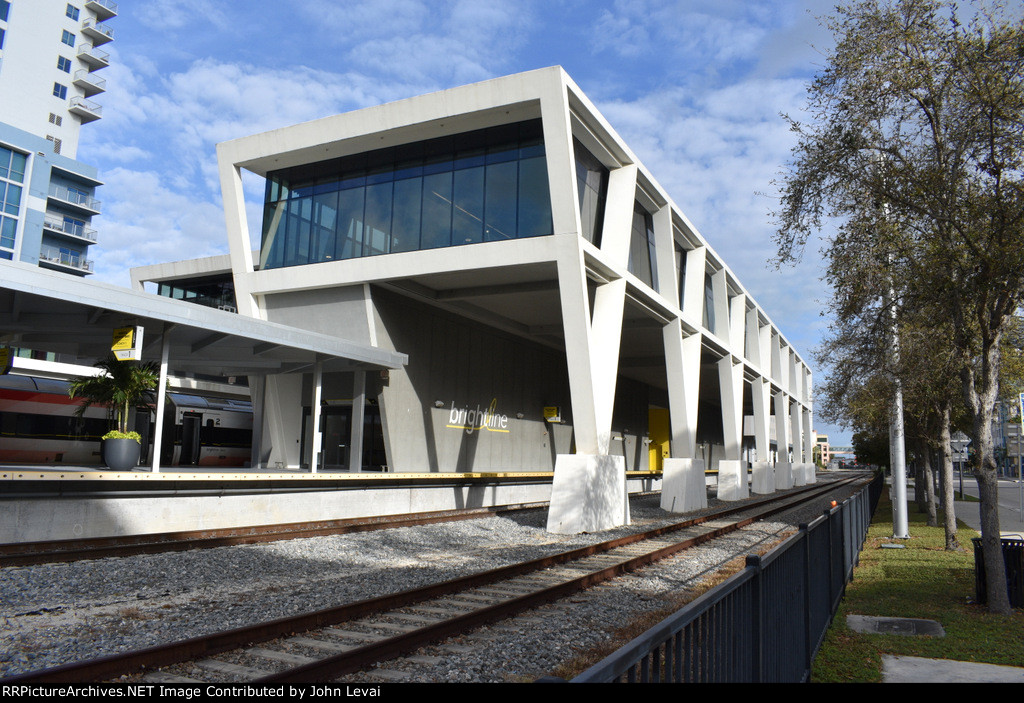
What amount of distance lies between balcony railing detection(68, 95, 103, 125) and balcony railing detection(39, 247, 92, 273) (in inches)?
578

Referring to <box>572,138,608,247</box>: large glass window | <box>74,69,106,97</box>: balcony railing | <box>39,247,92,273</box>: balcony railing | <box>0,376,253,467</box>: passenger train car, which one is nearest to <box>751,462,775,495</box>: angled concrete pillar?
<box>572,138,608,247</box>: large glass window

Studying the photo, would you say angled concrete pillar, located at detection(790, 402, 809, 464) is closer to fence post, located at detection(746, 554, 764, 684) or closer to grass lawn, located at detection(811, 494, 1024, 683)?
grass lawn, located at detection(811, 494, 1024, 683)

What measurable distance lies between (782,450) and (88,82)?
74.6m

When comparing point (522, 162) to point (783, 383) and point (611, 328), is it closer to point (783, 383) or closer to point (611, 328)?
point (611, 328)

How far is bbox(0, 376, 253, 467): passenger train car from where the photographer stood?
74.9 feet

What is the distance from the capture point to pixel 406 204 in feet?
73.2

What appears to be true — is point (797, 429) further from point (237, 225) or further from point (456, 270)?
point (237, 225)

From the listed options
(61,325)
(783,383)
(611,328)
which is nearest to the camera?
(61,325)

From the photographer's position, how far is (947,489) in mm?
16688

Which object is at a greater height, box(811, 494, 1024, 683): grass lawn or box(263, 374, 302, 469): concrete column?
box(263, 374, 302, 469): concrete column

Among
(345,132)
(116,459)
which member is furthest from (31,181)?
(116,459)

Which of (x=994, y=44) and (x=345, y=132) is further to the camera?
(x=345, y=132)

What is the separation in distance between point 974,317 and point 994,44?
3.81m

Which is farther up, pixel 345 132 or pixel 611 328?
pixel 345 132
